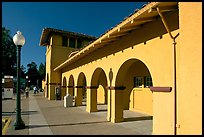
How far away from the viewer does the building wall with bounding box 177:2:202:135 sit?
4563 millimetres

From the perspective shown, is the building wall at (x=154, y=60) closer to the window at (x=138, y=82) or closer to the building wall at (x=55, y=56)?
the window at (x=138, y=82)

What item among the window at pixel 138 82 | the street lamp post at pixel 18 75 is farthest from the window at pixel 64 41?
the street lamp post at pixel 18 75

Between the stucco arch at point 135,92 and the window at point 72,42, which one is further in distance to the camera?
the window at point 72,42

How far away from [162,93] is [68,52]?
21169 mm

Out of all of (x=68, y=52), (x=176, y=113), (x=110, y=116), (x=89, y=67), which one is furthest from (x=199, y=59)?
(x=68, y=52)

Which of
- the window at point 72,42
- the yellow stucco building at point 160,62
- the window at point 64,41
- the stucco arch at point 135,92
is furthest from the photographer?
the window at point 72,42

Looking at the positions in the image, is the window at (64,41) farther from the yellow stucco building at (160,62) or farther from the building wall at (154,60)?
the building wall at (154,60)

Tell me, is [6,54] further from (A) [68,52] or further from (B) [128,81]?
(B) [128,81]

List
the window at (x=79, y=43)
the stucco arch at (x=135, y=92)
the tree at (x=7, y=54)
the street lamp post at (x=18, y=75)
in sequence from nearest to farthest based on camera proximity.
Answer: the street lamp post at (x=18, y=75)
the stucco arch at (x=135, y=92)
the window at (x=79, y=43)
the tree at (x=7, y=54)

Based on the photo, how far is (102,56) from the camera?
11.9m

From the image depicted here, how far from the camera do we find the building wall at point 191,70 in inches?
180

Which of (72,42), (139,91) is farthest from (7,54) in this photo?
(139,91)

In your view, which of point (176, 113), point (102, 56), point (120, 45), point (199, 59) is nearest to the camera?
point (199, 59)

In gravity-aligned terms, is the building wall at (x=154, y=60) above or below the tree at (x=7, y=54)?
below
